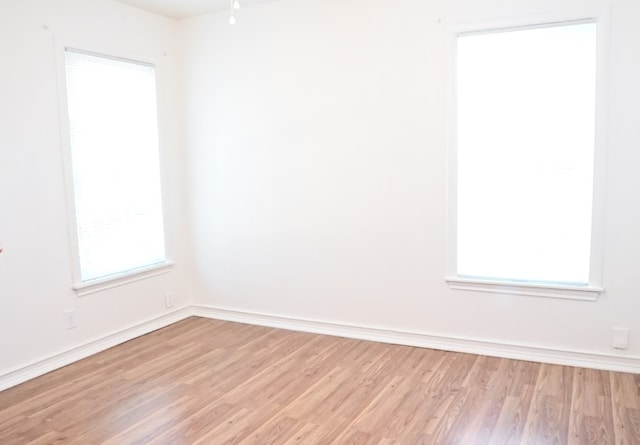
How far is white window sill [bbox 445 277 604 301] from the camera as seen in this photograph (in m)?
3.33

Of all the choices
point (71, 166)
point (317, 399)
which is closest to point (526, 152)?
point (317, 399)

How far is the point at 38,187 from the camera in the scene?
3467mm

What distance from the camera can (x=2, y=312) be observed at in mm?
3266

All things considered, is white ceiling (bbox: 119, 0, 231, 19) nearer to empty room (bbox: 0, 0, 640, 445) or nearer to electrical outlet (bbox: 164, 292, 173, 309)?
empty room (bbox: 0, 0, 640, 445)

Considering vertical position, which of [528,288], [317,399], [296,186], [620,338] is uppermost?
[296,186]

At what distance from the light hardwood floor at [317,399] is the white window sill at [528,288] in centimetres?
47

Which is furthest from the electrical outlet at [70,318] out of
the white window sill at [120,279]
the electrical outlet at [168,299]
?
the electrical outlet at [168,299]

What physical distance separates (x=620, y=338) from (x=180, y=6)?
401cm

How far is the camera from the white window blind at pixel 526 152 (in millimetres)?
3275

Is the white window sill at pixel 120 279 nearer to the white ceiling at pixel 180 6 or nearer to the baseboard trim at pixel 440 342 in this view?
the baseboard trim at pixel 440 342

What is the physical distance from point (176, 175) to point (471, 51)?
269 centimetres

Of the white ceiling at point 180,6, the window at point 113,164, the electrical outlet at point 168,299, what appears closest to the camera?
the window at point 113,164

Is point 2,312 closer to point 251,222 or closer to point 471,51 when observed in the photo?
point 251,222

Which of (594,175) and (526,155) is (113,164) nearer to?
(526,155)
